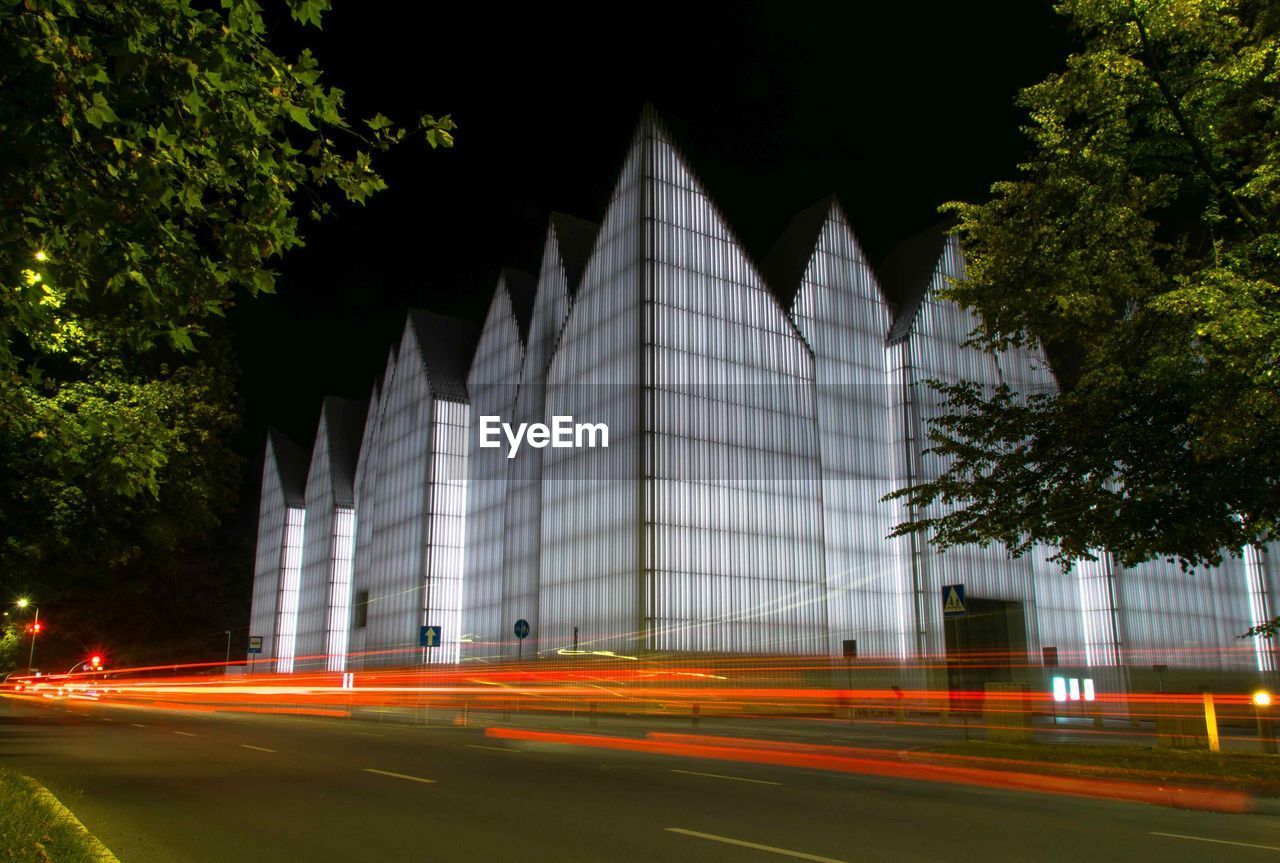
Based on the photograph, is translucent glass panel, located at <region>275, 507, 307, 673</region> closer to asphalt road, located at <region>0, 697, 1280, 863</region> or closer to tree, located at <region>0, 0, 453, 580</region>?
asphalt road, located at <region>0, 697, 1280, 863</region>

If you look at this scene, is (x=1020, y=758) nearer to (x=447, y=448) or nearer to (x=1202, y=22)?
(x=1202, y=22)

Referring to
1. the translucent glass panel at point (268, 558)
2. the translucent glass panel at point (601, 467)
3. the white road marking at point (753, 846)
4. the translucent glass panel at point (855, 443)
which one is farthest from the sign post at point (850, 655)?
the translucent glass panel at point (268, 558)

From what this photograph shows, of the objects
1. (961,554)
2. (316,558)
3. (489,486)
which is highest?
(489,486)

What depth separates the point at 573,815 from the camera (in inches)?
407

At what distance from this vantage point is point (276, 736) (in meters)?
23.7

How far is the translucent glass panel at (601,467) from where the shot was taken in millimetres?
44031

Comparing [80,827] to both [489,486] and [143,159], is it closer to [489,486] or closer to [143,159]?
[143,159]

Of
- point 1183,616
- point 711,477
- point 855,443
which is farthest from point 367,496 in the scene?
point 1183,616

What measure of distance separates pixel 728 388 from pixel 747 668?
40.9 feet

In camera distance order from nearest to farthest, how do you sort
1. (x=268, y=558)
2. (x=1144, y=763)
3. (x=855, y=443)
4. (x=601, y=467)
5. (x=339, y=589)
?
(x=1144, y=763)
(x=601, y=467)
(x=855, y=443)
(x=339, y=589)
(x=268, y=558)

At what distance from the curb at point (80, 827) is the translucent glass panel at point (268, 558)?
85.0m

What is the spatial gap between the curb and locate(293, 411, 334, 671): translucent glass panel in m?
73.6

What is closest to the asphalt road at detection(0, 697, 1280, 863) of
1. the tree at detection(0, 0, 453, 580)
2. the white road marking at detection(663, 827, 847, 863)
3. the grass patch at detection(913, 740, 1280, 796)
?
the white road marking at detection(663, 827, 847, 863)

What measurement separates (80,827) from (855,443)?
158 feet
